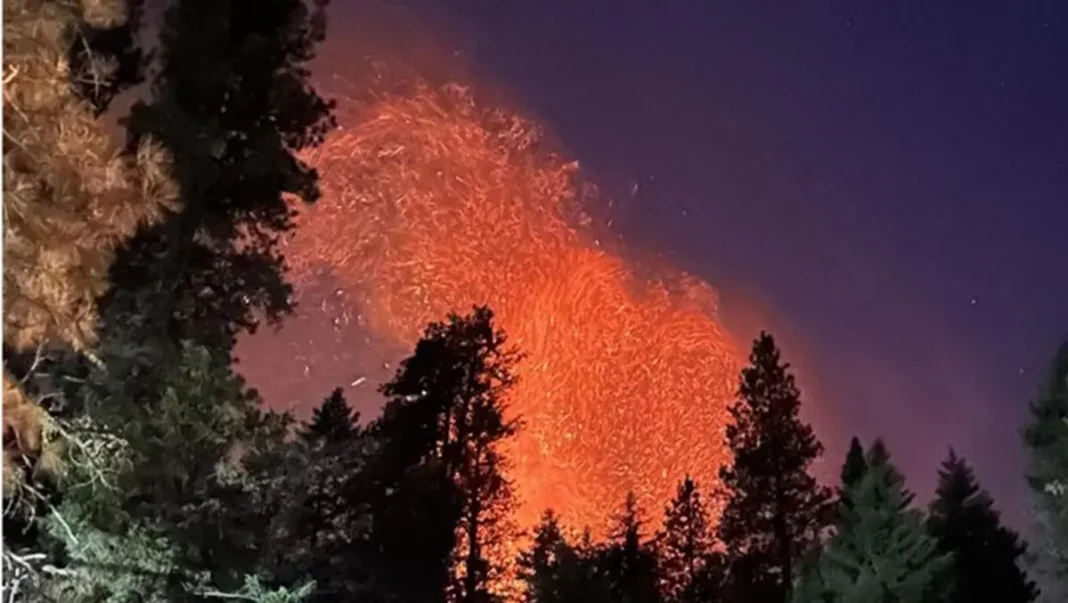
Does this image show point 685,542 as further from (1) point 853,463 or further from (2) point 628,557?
(1) point 853,463

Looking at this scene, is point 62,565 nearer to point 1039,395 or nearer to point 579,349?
point 579,349

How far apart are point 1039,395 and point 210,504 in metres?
9.64

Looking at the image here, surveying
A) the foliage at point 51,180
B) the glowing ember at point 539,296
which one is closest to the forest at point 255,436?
the foliage at point 51,180

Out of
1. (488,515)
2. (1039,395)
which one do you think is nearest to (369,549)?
(488,515)

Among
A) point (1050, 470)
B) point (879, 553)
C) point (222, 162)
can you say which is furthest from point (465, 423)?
point (1050, 470)

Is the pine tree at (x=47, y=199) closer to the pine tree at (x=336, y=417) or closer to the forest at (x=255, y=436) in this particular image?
the forest at (x=255, y=436)

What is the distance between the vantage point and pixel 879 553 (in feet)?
26.9

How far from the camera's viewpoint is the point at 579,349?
11953 millimetres

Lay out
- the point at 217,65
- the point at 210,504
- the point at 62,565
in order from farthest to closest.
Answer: the point at 217,65 < the point at 210,504 < the point at 62,565

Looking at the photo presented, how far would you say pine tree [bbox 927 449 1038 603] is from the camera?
464 inches

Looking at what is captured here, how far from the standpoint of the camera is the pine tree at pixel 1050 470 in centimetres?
1159

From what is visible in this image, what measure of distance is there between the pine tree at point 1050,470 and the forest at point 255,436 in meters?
0.03

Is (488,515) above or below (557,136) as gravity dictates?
below

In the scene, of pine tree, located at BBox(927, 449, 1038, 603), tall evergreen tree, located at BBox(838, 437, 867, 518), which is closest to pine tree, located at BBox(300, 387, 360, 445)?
tall evergreen tree, located at BBox(838, 437, 867, 518)
